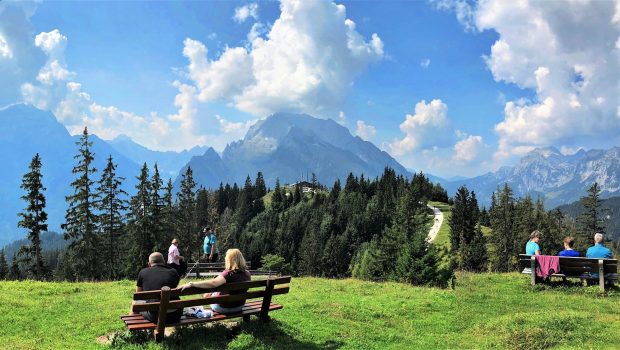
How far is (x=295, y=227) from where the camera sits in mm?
160250

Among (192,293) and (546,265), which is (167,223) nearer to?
(546,265)

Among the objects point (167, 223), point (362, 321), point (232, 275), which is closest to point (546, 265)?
point (362, 321)

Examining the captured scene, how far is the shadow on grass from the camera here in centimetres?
943

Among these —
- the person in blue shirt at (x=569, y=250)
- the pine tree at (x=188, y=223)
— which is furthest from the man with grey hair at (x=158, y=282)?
the pine tree at (x=188, y=223)

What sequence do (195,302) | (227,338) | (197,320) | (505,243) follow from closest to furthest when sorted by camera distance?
(195,302), (197,320), (227,338), (505,243)

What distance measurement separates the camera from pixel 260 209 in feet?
607

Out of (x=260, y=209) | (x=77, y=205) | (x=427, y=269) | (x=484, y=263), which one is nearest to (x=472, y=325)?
(x=427, y=269)

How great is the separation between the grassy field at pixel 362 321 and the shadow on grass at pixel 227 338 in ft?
0.07

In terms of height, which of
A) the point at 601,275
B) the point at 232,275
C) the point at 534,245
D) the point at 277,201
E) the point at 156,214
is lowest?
the point at 601,275

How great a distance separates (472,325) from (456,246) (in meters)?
99.9

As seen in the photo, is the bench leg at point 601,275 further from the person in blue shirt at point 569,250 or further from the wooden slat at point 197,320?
the wooden slat at point 197,320

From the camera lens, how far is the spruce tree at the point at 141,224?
56906 mm

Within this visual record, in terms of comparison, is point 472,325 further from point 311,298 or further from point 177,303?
point 177,303

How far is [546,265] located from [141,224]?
50.2m
